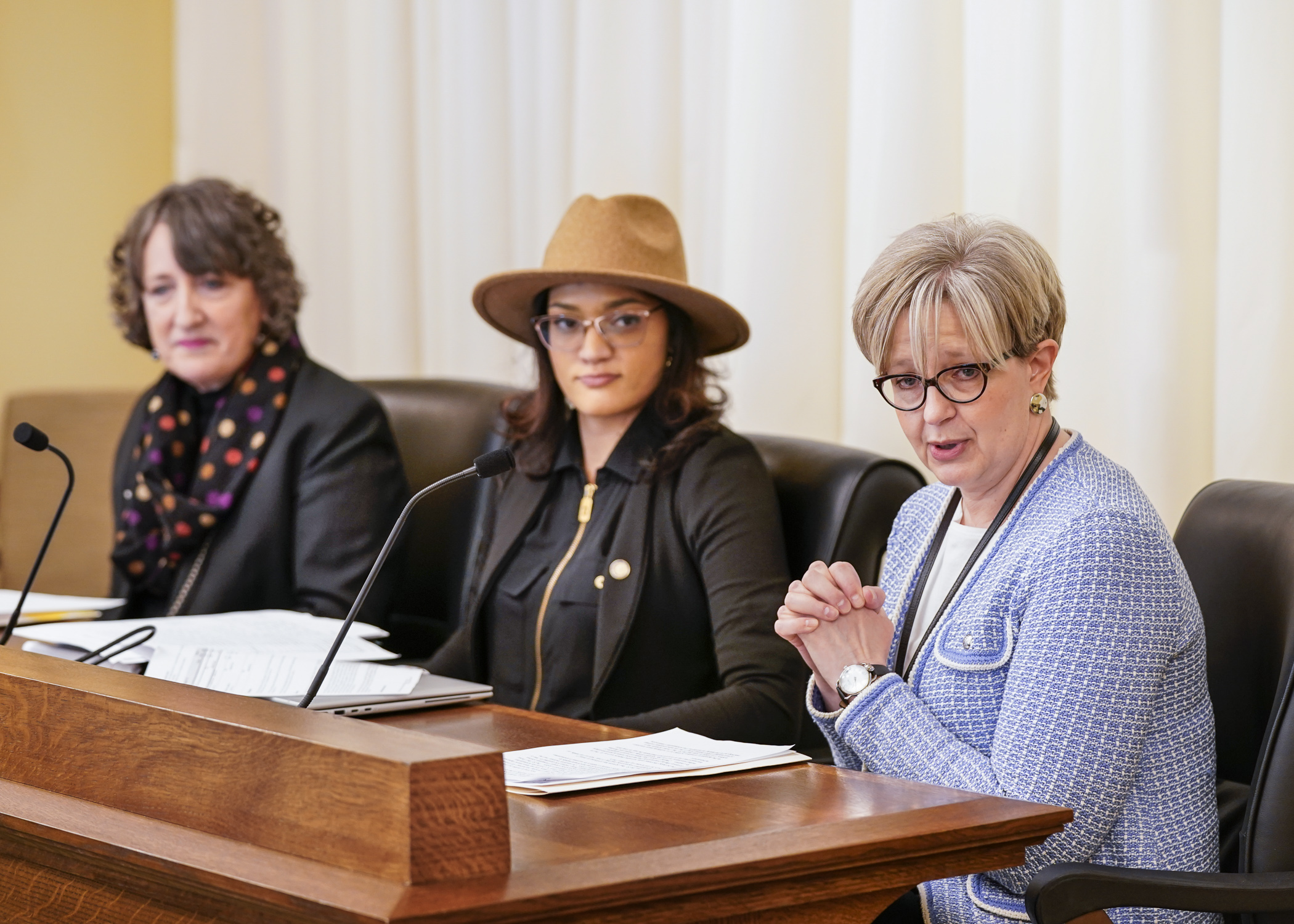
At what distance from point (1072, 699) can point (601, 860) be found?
21.2 inches

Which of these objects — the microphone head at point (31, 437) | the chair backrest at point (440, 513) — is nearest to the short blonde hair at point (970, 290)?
the microphone head at point (31, 437)

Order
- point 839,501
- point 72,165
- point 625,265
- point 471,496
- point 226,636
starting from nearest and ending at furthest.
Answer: point 226,636, point 839,501, point 625,265, point 471,496, point 72,165

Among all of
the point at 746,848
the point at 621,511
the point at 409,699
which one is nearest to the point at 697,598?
the point at 621,511

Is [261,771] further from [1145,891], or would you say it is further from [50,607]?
[50,607]

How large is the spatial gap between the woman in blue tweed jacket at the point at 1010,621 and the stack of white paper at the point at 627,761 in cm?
15

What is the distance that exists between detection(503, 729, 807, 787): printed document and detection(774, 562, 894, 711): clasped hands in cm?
15

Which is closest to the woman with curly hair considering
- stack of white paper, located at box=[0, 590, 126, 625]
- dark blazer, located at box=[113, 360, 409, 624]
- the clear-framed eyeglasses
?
dark blazer, located at box=[113, 360, 409, 624]

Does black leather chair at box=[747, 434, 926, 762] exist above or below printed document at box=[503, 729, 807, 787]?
above

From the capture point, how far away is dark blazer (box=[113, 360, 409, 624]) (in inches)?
94.5

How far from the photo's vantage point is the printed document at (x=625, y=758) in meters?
1.23

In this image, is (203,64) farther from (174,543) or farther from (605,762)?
(605,762)

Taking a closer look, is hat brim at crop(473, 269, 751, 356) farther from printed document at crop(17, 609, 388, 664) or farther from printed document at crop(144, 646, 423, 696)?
printed document at crop(144, 646, 423, 696)

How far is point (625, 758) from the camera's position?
4.31 ft

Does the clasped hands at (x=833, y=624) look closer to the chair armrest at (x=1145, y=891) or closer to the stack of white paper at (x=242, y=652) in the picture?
the chair armrest at (x=1145, y=891)
